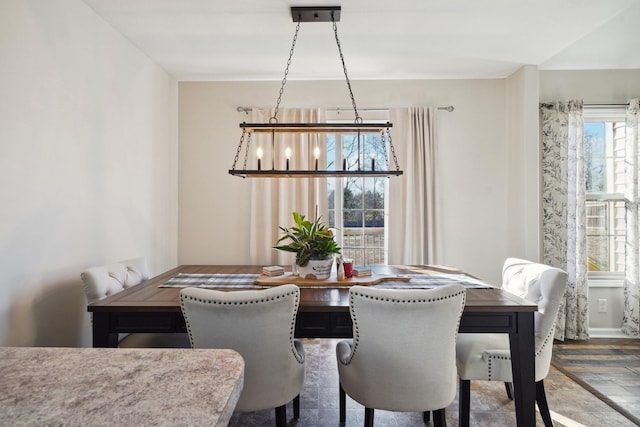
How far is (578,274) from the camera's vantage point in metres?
3.24

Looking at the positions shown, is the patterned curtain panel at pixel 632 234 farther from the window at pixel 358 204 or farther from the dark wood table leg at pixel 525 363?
the dark wood table leg at pixel 525 363

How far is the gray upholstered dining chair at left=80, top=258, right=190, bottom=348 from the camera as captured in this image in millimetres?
1812

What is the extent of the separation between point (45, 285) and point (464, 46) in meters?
3.33

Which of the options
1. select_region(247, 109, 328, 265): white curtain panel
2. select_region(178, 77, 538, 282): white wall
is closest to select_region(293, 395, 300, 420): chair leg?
select_region(247, 109, 328, 265): white curtain panel

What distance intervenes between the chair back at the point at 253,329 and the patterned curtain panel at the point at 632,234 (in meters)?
3.59

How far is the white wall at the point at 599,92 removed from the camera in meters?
3.41

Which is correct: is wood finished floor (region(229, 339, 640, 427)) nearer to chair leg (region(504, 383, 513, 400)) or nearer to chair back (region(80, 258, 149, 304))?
chair leg (region(504, 383, 513, 400))

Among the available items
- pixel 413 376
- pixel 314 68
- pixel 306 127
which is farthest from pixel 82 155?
pixel 413 376

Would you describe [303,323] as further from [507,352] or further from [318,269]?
[507,352]

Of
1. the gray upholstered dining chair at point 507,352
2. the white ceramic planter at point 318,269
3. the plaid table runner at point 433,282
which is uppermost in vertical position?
the white ceramic planter at point 318,269

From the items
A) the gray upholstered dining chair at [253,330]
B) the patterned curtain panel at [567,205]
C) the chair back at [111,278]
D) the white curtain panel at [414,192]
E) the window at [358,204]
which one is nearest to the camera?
the gray upholstered dining chair at [253,330]

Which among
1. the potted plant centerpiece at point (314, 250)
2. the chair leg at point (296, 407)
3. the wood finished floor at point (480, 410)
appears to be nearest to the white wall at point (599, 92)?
the wood finished floor at point (480, 410)

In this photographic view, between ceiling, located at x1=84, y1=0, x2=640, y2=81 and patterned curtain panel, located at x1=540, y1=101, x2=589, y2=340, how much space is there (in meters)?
0.58

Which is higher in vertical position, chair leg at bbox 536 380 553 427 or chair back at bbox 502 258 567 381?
chair back at bbox 502 258 567 381
